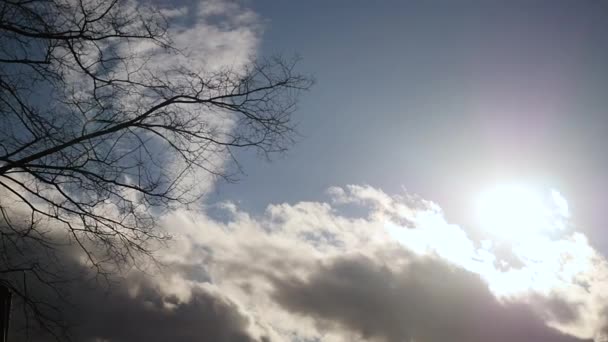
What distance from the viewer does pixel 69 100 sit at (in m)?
5.22

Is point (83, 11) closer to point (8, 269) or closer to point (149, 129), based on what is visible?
point (149, 129)

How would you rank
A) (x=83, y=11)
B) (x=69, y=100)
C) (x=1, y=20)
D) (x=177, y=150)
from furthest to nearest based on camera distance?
(x=177, y=150)
(x=69, y=100)
(x=83, y=11)
(x=1, y=20)

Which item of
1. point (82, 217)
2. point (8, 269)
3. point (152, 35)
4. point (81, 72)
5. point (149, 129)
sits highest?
→ point (152, 35)

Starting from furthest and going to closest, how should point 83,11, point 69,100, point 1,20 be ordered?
1. point 69,100
2. point 83,11
3. point 1,20

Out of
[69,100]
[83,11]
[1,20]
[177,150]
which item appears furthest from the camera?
[177,150]

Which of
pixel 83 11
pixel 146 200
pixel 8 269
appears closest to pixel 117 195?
pixel 146 200

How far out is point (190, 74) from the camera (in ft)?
17.8

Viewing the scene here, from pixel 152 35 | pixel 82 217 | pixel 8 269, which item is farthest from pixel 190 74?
pixel 8 269

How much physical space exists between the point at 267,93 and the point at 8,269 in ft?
11.9

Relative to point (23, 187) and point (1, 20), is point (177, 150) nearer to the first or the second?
point (23, 187)

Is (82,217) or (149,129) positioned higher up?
(149,129)

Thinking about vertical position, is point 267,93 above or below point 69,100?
above

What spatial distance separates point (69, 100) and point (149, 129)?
1026 mm

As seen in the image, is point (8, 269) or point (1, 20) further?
point (8, 269)
